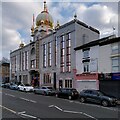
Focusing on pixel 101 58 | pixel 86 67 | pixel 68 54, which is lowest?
pixel 86 67

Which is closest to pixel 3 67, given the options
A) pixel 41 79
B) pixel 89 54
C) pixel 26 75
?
pixel 26 75

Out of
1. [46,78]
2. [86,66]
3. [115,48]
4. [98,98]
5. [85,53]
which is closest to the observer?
[98,98]

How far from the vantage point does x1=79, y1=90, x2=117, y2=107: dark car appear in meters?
22.2

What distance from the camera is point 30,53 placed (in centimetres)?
5991

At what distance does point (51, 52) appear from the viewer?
159 ft

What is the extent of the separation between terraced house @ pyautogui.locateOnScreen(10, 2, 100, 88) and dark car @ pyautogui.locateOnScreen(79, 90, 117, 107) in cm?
1332

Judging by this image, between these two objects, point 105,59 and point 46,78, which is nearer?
point 105,59

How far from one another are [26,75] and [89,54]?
3114cm

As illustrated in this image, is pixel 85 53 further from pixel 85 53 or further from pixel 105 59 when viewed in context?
pixel 105 59

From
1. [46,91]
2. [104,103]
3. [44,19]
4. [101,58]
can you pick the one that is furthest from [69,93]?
[44,19]

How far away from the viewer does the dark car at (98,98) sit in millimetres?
22188

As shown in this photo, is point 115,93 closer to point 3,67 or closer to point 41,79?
point 41,79

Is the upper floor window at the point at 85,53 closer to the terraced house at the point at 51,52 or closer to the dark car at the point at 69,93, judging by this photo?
the terraced house at the point at 51,52

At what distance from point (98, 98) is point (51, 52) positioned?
26376mm
